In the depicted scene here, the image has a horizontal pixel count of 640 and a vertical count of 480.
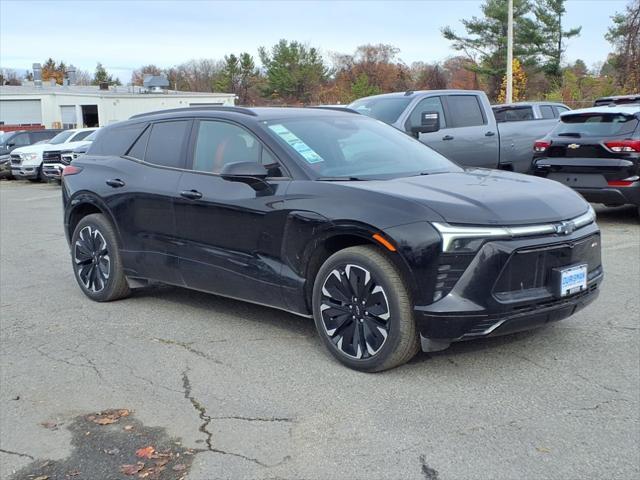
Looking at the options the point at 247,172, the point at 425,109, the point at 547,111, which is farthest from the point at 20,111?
the point at 247,172

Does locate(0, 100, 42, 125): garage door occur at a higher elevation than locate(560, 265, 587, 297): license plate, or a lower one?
higher

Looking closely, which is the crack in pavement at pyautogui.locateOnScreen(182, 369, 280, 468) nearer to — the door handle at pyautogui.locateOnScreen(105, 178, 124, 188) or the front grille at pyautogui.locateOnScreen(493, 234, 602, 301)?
the front grille at pyautogui.locateOnScreen(493, 234, 602, 301)

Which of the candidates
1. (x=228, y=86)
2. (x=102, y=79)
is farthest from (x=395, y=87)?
(x=102, y=79)

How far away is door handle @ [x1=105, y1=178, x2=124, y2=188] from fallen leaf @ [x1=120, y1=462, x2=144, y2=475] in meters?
3.28

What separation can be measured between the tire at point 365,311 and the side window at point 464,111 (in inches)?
311

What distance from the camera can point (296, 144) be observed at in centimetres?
533

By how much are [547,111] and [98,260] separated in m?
11.2

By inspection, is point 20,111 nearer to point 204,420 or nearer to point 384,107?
point 384,107

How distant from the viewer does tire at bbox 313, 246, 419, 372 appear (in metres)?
4.45

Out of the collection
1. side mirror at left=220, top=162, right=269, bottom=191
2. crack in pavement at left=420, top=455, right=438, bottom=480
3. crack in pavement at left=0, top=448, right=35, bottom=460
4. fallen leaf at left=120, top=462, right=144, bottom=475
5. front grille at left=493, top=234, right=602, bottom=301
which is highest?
side mirror at left=220, top=162, right=269, bottom=191

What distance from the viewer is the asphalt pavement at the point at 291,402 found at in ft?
11.7

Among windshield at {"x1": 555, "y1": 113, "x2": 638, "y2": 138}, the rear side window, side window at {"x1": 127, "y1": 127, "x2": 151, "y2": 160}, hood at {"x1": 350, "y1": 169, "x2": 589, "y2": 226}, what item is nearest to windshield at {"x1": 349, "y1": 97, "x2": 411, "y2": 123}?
windshield at {"x1": 555, "y1": 113, "x2": 638, "y2": 138}

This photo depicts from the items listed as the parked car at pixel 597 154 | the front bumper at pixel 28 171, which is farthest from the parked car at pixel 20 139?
the parked car at pixel 597 154

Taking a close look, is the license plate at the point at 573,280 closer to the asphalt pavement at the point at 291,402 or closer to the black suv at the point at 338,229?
the black suv at the point at 338,229
